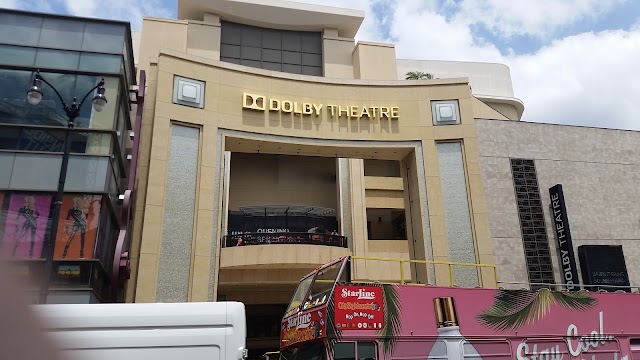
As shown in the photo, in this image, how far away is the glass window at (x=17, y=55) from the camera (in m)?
19.8

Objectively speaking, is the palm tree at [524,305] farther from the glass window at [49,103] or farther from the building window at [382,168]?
the building window at [382,168]

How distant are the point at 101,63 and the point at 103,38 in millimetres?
1301

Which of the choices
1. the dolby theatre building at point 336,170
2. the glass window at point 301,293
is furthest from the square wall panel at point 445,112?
the glass window at point 301,293

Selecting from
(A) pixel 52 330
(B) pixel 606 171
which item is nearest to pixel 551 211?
(B) pixel 606 171

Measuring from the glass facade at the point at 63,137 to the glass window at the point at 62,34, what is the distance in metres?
0.04

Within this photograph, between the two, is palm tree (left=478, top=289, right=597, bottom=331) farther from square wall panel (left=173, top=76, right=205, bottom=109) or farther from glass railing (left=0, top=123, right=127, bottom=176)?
square wall panel (left=173, top=76, right=205, bottom=109)

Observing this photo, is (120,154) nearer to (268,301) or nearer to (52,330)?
(268,301)

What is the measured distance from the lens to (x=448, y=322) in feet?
35.4

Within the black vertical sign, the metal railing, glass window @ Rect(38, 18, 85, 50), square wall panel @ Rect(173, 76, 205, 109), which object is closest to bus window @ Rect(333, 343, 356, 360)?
glass window @ Rect(38, 18, 85, 50)

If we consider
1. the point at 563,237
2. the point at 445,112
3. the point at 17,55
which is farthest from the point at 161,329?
the point at 563,237

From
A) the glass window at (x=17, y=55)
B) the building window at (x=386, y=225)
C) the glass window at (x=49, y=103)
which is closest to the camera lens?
the glass window at (x=49, y=103)

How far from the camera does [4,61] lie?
19.7 m

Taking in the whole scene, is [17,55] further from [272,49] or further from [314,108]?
[272,49]

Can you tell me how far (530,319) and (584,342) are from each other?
1.55 m
